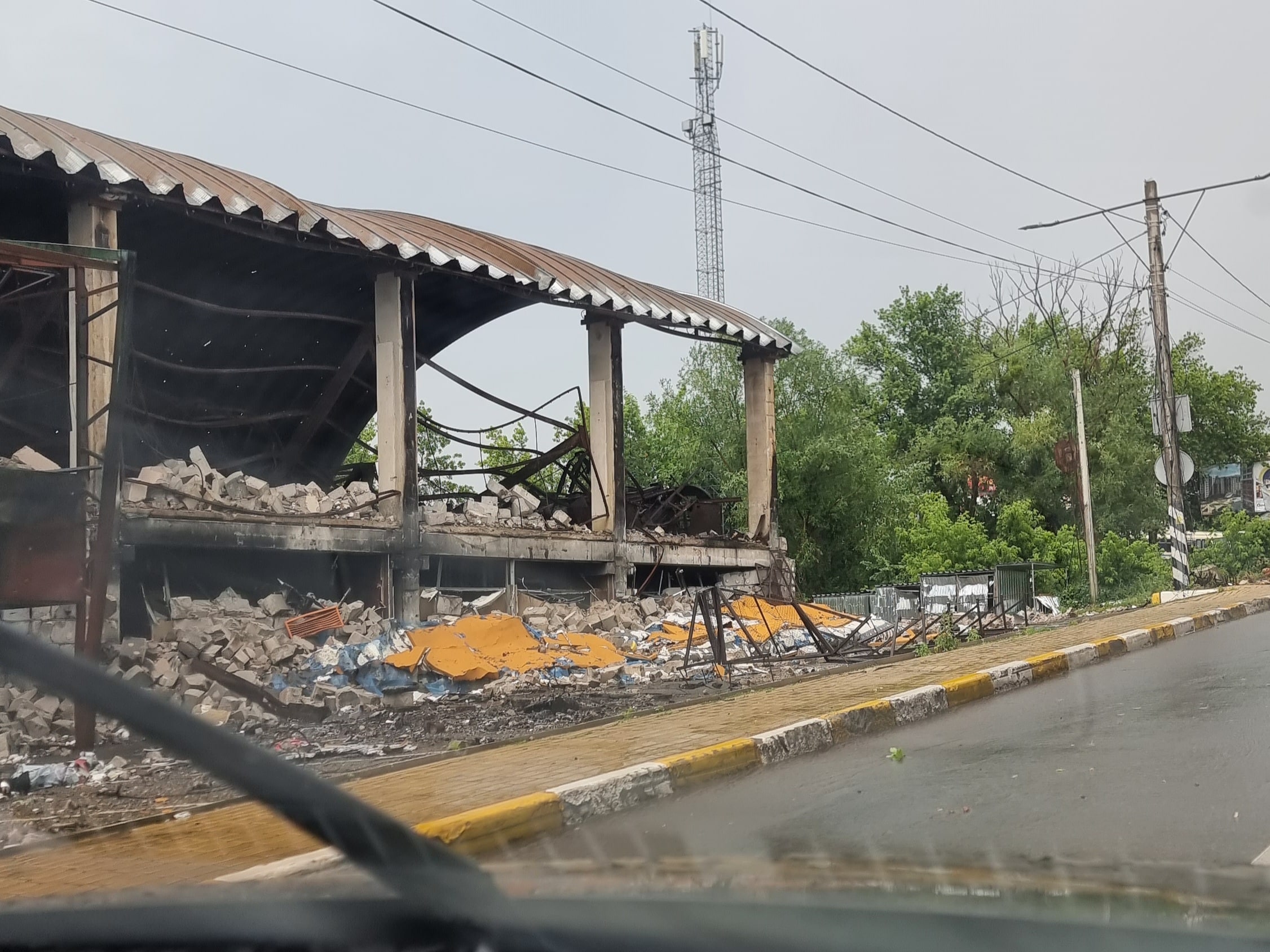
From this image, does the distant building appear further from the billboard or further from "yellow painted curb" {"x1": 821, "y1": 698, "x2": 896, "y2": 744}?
"yellow painted curb" {"x1": 821, "y1": 698, "x2": 896, "y2": 744}

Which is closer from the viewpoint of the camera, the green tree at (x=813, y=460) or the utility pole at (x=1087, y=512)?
the utility pole at (x=1087, y=512)

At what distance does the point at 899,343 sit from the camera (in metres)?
49.9

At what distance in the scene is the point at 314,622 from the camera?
12.7 m

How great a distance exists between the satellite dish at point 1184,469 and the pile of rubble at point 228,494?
13.6 m

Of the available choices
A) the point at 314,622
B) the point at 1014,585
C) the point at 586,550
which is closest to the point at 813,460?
the point at 1014,585

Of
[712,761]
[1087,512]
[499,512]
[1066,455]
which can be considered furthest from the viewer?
[1066,455]

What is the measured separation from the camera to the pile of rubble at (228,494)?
38.3 feet

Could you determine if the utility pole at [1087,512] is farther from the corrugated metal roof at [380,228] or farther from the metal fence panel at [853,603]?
the corrugated metal roof at [380,228]

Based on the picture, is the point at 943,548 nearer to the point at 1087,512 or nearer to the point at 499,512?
the point at 1087,512

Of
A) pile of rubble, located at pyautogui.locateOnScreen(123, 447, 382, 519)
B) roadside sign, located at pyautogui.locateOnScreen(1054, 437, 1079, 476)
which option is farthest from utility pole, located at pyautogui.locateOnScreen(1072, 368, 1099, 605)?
pile of rubble, located at pyautogui.locateOnScreen(123, 447, 382, 519)

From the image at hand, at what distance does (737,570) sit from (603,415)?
13.3 ft

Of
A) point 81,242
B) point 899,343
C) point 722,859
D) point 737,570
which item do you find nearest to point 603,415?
point 737,570

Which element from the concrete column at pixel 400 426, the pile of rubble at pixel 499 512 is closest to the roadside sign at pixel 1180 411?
the pile of rubble at pixel 499 512

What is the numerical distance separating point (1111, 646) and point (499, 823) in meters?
9.48
